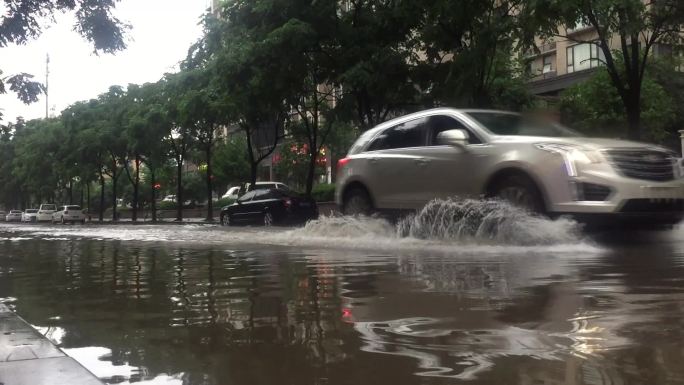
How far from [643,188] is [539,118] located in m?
2.48

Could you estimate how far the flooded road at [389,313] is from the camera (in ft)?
10.1

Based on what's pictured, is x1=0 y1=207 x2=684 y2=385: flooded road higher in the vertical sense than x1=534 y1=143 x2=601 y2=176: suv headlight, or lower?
lower

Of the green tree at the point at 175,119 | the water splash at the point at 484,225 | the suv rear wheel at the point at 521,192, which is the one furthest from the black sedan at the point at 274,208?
the suv rear wheel at the point at 521,192

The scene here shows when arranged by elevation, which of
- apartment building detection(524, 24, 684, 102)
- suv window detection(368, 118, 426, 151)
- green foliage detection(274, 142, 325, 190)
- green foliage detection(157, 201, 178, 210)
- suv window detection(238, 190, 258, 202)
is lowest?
green foliage detection(157, 201, 178, 210)

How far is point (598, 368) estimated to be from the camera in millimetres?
2895

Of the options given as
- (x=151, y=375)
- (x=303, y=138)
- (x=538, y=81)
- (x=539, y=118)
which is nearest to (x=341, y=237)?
(x=539, y=118)

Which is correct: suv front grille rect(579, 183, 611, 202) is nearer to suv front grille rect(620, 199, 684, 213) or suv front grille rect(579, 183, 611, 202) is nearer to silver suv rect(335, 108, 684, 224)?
silver suv rect(335, 108, 684, 224)

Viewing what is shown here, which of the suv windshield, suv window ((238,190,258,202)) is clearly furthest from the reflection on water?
suv window ((238,190,258,202))

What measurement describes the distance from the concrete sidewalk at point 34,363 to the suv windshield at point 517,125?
626 cm

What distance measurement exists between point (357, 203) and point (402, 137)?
1.44m

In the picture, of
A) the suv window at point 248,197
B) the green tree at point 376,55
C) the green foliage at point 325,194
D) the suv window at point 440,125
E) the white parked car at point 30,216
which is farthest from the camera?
the white parked car at point 30,216

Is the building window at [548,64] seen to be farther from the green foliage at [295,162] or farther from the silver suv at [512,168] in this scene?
the silver suv at [512,168]

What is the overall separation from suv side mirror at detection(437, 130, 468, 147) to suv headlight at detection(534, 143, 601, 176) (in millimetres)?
1203

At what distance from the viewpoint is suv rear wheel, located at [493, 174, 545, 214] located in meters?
7.71
